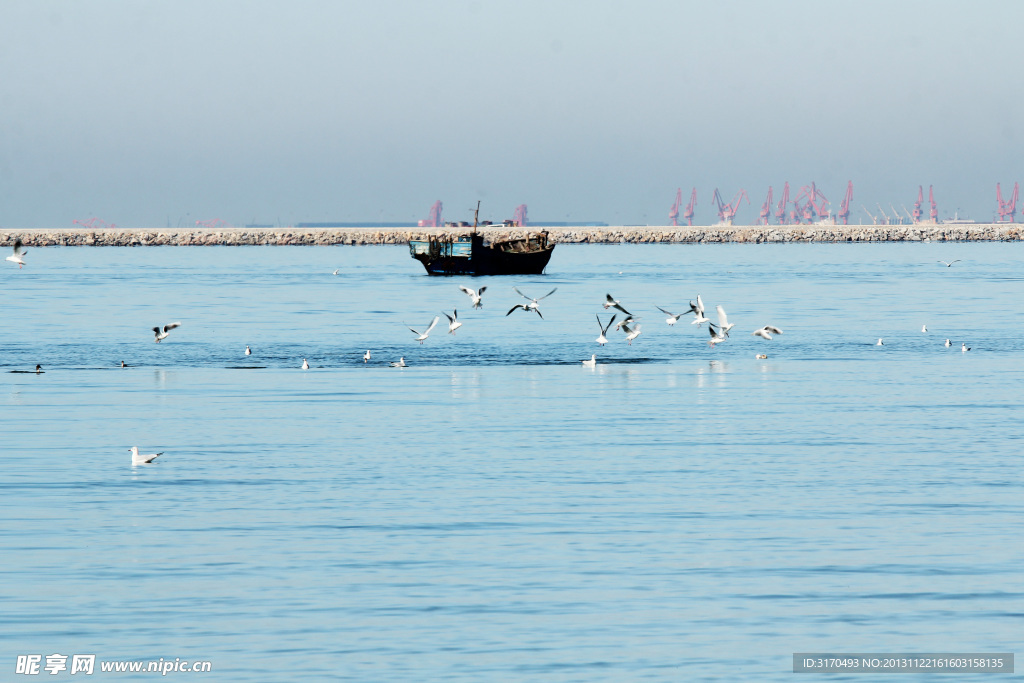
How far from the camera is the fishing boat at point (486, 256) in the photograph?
10612 centimetres

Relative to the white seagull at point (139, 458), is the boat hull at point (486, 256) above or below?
above

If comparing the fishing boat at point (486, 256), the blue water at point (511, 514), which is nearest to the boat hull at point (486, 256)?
the fishing boat at point (486, 256)

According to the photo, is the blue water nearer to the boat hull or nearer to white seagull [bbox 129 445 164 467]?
white seagull [bbox 129 445 164 467]

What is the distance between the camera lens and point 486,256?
351 feet

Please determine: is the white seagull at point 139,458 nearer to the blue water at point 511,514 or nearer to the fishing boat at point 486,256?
the blue water at point 511,514

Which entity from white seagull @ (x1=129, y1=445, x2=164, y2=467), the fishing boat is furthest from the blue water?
the fishing boat

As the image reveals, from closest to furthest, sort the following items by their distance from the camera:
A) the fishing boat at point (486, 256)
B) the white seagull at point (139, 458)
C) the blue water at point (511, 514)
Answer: the blue water at point (511, 514) < the white seagull at point (139, 458) < the fishing boat at point (486, 256)

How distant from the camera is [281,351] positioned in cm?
4291

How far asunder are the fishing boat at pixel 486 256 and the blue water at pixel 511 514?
66.0 m

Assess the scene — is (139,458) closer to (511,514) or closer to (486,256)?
(511,514)

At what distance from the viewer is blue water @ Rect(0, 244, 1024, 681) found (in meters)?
11.4

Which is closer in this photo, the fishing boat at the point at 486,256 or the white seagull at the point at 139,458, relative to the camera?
the white seagull at the point at 139,458

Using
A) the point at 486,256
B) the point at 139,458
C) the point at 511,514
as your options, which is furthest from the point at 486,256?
the point at 511,514

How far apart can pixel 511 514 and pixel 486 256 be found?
299ft
